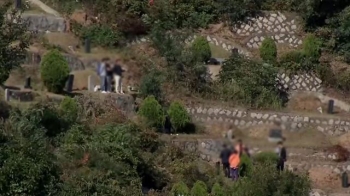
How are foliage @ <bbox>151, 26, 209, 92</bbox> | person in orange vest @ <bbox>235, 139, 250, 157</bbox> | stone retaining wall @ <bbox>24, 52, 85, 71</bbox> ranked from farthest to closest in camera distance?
foliage @ <bbox>151, 26, 209, 92</bbox> → stone retaining wall @ <bbox>24, 52, 85, 71</bbox> → person in orange vest @ <bbox>235, 139, 250, 157</bbox>

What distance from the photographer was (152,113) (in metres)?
24.5

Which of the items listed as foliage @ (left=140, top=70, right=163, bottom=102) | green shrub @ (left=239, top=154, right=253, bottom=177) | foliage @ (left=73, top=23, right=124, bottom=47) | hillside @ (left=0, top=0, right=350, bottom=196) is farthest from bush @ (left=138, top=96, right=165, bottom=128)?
green shrub @ (left=239, top=154, right=253, bottom=177)

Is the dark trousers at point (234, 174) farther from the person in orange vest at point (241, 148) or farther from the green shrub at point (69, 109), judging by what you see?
the green shrub at point (69, 109)

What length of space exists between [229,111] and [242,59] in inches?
75.0

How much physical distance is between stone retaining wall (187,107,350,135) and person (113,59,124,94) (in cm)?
166

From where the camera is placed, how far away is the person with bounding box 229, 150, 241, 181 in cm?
1900

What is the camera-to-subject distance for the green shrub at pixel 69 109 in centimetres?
2259

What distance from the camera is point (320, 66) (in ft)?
93.0

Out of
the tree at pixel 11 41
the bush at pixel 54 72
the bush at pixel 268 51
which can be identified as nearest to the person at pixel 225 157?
the tree at pixel 11 41

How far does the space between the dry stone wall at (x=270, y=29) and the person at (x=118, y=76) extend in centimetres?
461

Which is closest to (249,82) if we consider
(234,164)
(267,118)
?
(267,118)

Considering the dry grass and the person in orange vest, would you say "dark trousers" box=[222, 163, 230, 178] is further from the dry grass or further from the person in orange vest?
the dry grass

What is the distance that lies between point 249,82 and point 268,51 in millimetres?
2053

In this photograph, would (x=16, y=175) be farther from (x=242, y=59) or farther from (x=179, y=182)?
(x=242, y=59)
